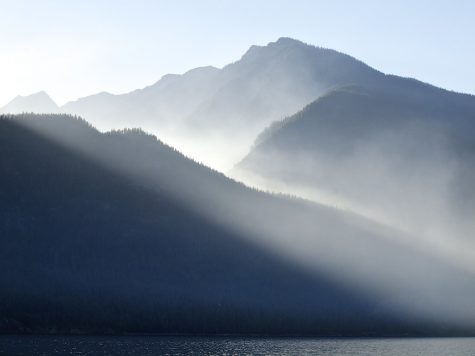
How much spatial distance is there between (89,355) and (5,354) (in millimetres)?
21134

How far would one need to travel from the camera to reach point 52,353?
198 metres

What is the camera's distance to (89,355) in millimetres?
196875

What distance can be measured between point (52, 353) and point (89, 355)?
981 cm

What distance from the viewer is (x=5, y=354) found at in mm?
187750

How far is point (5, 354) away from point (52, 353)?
1371cm
